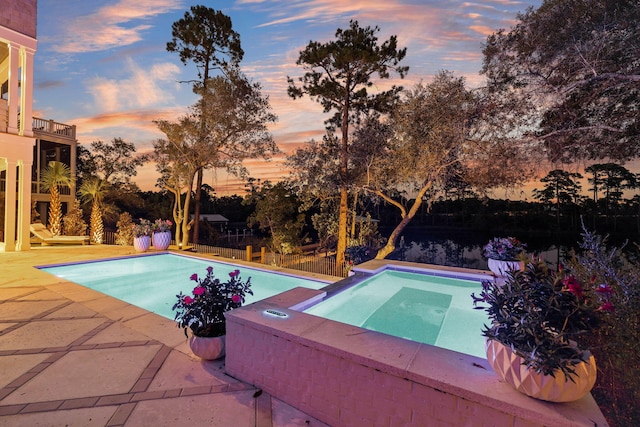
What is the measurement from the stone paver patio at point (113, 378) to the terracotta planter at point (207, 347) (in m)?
0.09

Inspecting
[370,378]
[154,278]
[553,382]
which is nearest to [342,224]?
[154,278]

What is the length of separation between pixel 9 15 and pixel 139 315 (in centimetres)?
1135

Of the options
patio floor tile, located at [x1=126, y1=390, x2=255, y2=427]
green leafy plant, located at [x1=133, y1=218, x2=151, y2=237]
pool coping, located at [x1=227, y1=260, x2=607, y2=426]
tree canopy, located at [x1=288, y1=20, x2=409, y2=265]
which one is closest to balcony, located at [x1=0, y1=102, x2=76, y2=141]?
green leafy plant, located at [x1=133, y1=218, x2=151, y2=237]

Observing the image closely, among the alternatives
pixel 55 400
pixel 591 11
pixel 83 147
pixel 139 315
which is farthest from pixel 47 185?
pixel 591 11

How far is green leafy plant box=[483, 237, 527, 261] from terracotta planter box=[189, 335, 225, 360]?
211 inches

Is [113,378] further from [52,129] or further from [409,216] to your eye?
[52,129]

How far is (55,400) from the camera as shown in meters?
2.41

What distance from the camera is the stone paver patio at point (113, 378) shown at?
2240 millimetres

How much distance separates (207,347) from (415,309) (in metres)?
3.61

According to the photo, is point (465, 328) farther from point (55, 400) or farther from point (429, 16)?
point (429, 16)

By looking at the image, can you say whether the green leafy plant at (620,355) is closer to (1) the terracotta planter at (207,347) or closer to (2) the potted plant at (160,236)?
(1) the terracotta planter at (207,347)

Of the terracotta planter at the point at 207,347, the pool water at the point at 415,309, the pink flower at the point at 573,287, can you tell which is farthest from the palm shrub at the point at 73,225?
the pink flower at the point at 573,287

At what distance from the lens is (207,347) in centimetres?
299

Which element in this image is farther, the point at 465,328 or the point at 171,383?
the point at 465,328
